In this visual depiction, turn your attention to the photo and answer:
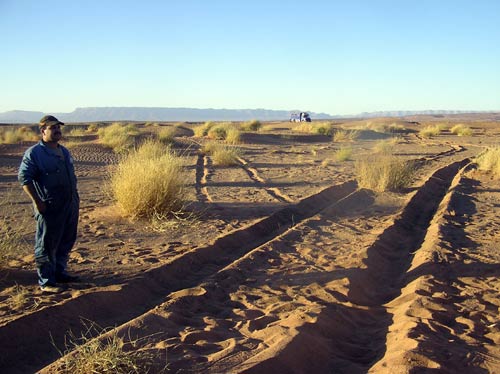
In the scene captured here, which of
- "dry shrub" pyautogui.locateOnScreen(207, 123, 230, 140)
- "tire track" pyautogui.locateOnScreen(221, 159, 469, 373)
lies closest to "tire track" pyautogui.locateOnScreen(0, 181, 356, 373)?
"tire track" pyautogui.locateOnScreen(221, 159, 469, 373)

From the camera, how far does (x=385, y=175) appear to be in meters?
14.3

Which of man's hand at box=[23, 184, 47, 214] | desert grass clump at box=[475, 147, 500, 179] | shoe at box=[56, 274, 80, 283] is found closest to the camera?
man's hand at box=[23, 184, 47, 214]

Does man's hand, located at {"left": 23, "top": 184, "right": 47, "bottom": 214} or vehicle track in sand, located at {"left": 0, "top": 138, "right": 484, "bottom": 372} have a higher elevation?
man's hand, located at {"left": 23, "top": 184, "right": 47, "bottom": 214}

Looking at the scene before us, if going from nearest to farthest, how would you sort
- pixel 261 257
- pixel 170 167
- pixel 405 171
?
pixel 261 257 → pixel 170 167 → pixel 405 171

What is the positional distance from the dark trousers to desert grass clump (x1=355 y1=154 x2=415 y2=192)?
981 cm

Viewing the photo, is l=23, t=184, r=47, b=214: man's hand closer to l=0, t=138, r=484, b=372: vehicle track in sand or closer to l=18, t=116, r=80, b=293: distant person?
l=18, t=116, r=80, b=293: distant person

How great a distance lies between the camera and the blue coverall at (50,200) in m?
6.02

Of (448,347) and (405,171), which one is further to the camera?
(405,171)

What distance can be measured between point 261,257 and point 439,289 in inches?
A: 103

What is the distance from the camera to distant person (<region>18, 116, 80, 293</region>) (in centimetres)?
602

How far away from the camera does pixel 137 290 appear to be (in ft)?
21.1

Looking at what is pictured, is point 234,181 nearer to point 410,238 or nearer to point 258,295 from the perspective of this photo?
point 410,238

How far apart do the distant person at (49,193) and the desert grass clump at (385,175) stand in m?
9.83

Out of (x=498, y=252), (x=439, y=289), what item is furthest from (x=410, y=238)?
(x=439, y=289)
